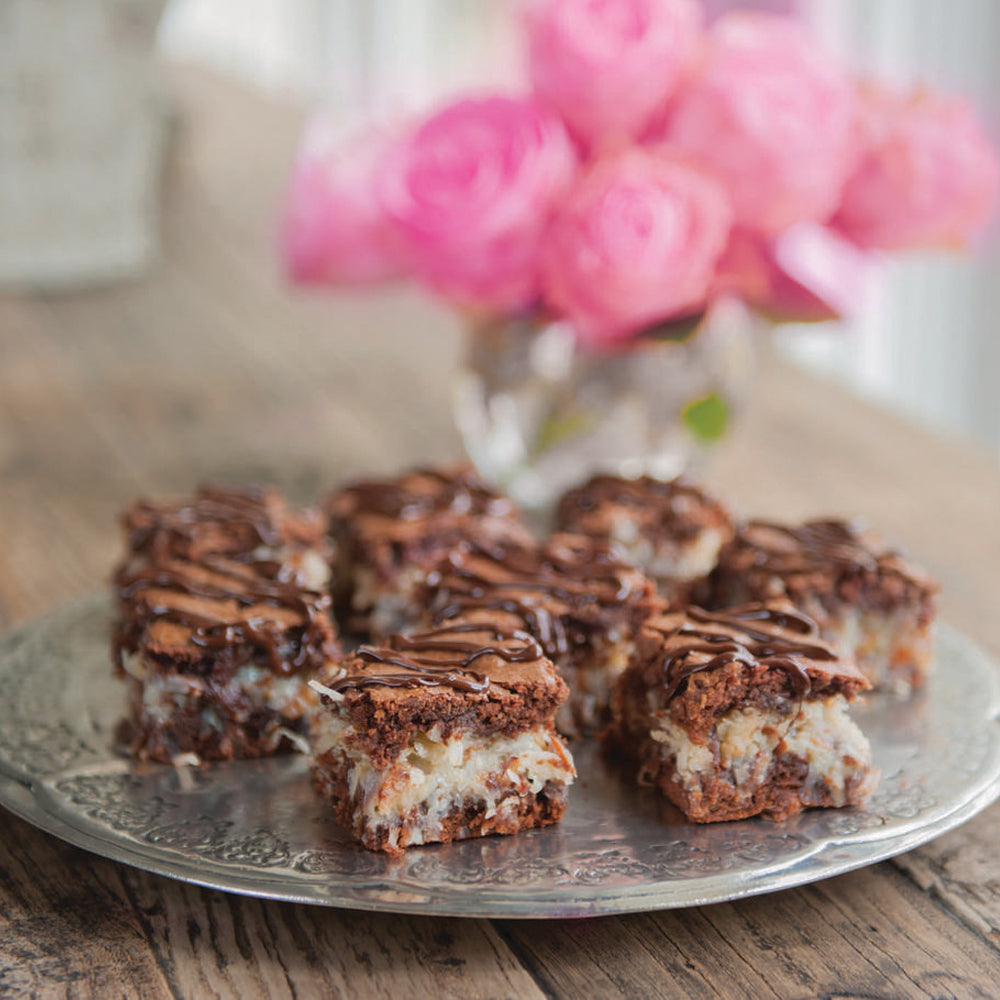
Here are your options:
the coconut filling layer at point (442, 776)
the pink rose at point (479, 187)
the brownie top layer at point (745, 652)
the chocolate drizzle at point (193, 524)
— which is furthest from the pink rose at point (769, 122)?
the coconut filling layer at point (442, 776)

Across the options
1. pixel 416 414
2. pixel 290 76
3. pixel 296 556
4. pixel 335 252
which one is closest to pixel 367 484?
pixel 296 556

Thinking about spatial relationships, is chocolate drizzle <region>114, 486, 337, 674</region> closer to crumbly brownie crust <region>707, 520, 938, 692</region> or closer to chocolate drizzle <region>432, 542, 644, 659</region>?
chocolate drizzle <region>432, 542, 644, 659</region>

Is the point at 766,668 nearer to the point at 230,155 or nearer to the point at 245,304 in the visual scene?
the point at 245,304

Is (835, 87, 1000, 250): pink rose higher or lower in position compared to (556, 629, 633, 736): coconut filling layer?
higher

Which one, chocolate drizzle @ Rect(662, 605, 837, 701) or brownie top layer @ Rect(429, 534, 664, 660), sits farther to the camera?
brownie top layer @ Rect(429, 534, 664, 660)

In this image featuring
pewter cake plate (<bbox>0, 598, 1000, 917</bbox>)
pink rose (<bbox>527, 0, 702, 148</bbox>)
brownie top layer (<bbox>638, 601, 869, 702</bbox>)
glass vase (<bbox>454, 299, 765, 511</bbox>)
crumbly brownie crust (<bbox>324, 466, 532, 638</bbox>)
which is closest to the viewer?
pewter cake plate (<bbox>0, 598, 1000, 917</bbox>)

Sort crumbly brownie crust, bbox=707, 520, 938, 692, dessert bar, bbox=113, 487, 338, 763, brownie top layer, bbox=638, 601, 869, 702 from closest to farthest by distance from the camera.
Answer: brownie top layer, bbox=638, 601, 869, 702 < dessert bar, bbox=113, 487, 338, 763 < crumbly brownie crust, bbox=707, 520, 938, 692

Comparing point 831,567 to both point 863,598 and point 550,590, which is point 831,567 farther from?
point 550,590

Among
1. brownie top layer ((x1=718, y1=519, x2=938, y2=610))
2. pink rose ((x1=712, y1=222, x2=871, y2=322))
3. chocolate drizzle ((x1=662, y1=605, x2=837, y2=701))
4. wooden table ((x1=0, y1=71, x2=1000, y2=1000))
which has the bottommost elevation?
wooden table ((x1=0, y1=71, x2=1000, y2=1000))

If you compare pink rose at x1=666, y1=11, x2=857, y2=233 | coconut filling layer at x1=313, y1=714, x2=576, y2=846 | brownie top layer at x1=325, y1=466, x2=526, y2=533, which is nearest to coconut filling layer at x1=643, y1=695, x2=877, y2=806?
coconut filling layer at x1=313, y1=714, x2=576, y2=846
